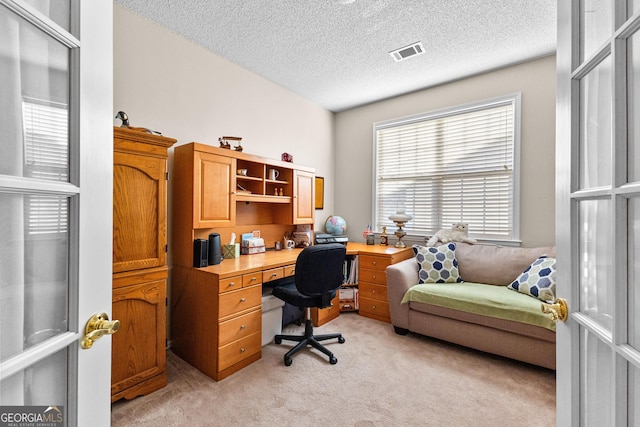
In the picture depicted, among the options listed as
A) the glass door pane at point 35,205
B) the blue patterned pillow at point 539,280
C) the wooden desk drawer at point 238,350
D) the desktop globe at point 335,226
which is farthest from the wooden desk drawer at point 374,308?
the glass door pane at point 35,205

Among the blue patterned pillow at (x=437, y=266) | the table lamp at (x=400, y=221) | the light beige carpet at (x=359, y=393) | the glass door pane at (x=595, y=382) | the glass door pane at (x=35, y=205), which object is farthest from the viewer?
the table lamp at (x=400, y=221)

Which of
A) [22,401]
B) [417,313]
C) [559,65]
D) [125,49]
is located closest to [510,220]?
[417,313]

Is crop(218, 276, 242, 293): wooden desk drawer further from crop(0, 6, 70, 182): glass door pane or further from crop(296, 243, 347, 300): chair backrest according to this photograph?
crop(0, 6, 70, 182): glass door pane

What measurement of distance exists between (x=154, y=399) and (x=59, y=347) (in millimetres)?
1616

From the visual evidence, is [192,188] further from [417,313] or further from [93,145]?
[417,313]

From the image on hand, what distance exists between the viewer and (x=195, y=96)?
2568 mm

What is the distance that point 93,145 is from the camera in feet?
2.19

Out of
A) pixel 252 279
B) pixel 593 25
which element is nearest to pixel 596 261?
pixel 593 25

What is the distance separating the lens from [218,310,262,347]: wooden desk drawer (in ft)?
6.53

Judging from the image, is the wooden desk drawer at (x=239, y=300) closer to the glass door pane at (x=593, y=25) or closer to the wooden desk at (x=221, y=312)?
the wooden desk at (x=221, y=312)

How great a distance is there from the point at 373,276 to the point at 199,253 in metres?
1.96

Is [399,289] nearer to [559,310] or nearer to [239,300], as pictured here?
[239,300]

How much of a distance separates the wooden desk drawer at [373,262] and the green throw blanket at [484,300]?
45cm

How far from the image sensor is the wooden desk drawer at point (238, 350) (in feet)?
6.50
